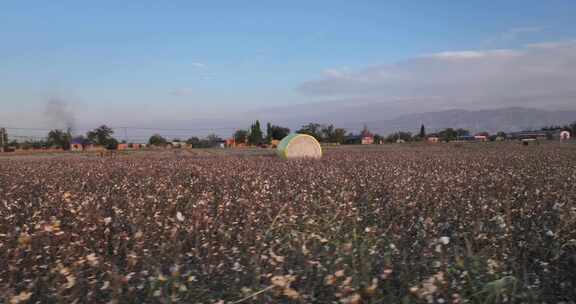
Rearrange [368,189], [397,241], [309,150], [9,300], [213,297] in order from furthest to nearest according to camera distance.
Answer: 1. [309,150]
2. [368,189]
3. [397,241]
4. [213,297]
5. [9,300]

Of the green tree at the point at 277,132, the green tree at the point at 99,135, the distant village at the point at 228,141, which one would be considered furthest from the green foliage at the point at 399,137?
the green tree at the point at 99,135

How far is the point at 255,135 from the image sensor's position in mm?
90062

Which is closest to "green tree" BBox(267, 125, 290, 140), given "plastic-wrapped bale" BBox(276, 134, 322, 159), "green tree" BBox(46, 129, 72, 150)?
"green tree" BBox(46, 129, 72, 150)

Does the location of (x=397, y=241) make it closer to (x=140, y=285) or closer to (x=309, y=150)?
(x=140, y=285)

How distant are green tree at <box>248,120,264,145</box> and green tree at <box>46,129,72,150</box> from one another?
3483cm

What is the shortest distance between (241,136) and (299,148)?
76273 millimetres

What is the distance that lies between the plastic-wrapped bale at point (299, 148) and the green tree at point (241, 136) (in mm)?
70004

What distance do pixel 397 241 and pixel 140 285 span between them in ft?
11.0

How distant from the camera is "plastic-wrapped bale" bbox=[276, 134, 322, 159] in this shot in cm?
2598

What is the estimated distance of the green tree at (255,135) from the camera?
86125 millimetres

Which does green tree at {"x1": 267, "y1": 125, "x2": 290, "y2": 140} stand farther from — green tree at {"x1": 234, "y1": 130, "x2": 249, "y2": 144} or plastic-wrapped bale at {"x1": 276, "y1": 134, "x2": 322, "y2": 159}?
plastic-wrapped bale at {"x1": 276, "y1": 134, "x2": 322, "y2": 159}

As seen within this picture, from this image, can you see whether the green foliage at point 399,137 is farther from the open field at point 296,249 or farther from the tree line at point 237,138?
the open field at point 296,249

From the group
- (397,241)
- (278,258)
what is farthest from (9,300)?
(397,241)

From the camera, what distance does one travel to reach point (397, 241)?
18.4 ft
